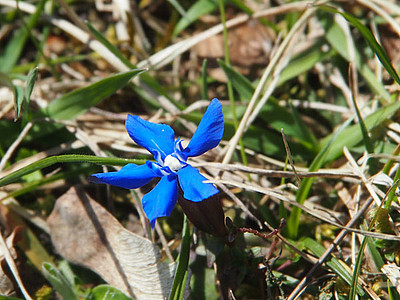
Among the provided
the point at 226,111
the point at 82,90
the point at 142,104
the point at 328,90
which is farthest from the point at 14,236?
the point at 328,90

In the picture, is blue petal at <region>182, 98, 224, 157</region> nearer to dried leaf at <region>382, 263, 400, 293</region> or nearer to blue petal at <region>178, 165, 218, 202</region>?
blue petal at <region>178, 165, 218, 202</region>

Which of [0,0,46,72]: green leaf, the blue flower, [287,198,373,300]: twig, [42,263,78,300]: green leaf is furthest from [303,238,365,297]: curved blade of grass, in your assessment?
[0,0,46,72]: green leaf

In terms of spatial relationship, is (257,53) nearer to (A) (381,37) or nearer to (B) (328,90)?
(B) (328,90)

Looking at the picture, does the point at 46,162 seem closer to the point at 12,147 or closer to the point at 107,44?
the point at 12,147

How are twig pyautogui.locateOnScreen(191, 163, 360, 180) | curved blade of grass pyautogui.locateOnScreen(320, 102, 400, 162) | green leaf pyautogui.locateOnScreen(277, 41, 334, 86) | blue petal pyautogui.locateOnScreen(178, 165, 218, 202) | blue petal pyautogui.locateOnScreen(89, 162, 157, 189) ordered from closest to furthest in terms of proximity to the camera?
blue petal pyautogui.locateOnScreen(178, 165, 218, 202) → blue petal pyautogui.locateOnScreen(89, 162, 157, 189) → twig pyautogui.locateOnScreen(191, 163, 360, 180) → curved blade of grass pyautogui.locateOnScreen(320, 102, 400, 162) → green leaf pyautogui.locateOnScreen(277, 41, 334, 86)

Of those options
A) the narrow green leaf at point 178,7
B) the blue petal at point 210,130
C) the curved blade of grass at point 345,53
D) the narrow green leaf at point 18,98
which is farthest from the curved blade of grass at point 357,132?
the narrow green leaf at point 18,98

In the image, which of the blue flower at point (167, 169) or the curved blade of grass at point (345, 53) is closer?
the blue flower at point (167, 169)

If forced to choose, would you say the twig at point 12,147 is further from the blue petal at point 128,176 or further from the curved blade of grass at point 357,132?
the curved blade of grass at point 357,132
